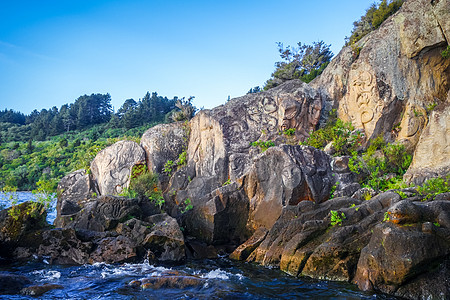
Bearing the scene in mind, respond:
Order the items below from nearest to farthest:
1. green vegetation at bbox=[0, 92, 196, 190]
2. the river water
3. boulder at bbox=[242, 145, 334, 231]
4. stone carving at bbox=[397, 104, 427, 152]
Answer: the river water < boulder at bbox=[242, 145, 334, 231] < stone carving at bbox=[397, 104, 427, 152] < green vegetation at bbox=[0, 92, 196, 190]

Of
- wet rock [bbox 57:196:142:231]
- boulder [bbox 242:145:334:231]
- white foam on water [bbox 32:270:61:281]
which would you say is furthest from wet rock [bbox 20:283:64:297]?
boulder [bbox 242:145:334:231]

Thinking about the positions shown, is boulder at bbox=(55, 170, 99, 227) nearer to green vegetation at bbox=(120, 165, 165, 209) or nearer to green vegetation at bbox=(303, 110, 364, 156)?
green vegetation at bbox=(120, 165, 165, 209)

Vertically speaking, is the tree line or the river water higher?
the tree line

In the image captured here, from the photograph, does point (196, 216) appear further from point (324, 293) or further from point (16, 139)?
point (16, 139)

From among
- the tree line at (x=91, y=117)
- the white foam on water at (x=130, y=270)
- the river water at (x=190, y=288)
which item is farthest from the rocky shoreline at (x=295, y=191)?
the tree line at (x=91, y=117)

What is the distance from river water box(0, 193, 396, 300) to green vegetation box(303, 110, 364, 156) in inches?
363

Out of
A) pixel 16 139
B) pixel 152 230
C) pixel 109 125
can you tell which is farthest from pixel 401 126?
pixel 16 139

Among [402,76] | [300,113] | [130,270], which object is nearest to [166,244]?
[130,270]

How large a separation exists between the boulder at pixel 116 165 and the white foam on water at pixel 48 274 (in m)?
9.45

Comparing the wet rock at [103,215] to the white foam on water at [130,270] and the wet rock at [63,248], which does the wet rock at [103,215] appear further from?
the white foam on water at [130,270]

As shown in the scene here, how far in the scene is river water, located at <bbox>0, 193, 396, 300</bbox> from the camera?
331 inches

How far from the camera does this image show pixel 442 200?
965cm

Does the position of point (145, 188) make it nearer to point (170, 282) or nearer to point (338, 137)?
point (170, 282)

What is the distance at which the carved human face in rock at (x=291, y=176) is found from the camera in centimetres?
1444
